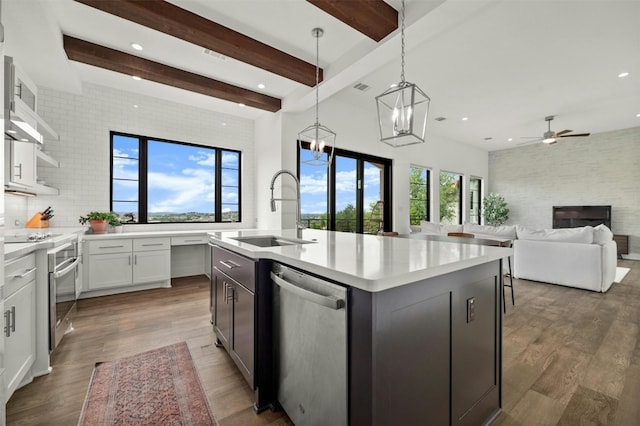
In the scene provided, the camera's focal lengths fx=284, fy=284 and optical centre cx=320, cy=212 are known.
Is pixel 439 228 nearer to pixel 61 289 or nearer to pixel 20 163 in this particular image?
pixel 61 289

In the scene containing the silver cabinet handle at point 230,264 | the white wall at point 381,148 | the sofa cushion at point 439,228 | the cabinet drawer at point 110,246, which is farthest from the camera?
the sofa cushion at point 439,228

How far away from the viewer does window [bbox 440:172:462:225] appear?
8.17 m

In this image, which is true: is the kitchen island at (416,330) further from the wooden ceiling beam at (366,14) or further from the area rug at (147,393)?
Result: the wooden ceiling beam at (366,14)

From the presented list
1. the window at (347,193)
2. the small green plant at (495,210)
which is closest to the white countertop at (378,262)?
the window at (347,193)

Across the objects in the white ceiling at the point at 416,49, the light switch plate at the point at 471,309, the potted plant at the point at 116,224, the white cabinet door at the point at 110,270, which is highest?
the white ceiling at the point at 416,49

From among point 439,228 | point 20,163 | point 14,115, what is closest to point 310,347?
point 14,115

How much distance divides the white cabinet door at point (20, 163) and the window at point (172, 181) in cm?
140

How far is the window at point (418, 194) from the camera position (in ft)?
23.8

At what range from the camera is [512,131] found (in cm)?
730

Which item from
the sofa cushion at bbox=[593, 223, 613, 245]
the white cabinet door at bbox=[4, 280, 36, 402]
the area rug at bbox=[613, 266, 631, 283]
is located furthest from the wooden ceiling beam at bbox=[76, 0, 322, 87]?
the area rug at bbox=[613, 266, 631, 283]

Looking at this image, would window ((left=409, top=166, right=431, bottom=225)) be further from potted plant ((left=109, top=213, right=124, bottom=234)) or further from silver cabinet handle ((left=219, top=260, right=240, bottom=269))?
potted plant ((left=109, top=213, right=124, bottom=234))

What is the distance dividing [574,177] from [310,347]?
33.1 ft

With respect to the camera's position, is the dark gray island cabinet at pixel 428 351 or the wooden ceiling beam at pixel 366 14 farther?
the wooden ceiling beam at pixel 366 14

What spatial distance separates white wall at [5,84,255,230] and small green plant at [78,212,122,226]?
0.17 m
